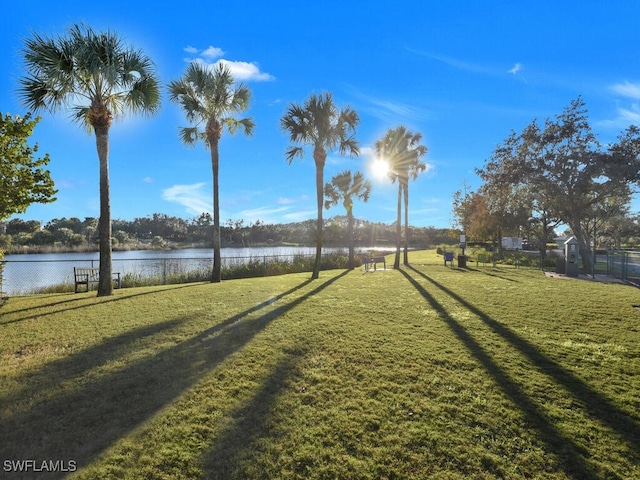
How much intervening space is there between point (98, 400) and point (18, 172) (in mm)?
7834

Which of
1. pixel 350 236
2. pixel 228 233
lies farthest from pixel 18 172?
pixel 228 233

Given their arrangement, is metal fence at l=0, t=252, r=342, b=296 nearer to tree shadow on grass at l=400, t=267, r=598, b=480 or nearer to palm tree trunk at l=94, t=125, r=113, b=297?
palm tree trunk at l=94, t=125, r=113, b=297

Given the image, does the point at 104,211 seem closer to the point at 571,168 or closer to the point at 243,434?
the point at 243,434

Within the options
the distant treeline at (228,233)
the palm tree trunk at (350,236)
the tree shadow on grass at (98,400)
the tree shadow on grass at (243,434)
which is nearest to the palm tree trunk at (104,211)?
the tree shadow on grass at (98,400)

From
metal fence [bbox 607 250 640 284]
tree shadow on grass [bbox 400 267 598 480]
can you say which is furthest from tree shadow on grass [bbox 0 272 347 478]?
metal fence [bbox 607 250 640 284]

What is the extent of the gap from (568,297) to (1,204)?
1596cm

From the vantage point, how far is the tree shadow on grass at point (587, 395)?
2.85 metres

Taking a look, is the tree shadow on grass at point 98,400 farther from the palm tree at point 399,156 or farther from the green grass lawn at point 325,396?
the palm tree at point 399,156

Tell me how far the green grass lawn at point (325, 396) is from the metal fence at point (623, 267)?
27.2ft

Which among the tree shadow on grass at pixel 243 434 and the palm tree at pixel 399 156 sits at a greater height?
the palm tree at pixel 399 156

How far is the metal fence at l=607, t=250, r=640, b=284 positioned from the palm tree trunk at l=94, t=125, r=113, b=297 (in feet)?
64.4

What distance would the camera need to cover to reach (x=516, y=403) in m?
3.27

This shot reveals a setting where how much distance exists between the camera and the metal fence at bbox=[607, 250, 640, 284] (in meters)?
12.8

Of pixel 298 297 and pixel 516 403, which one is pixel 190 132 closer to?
pixel 298 297
